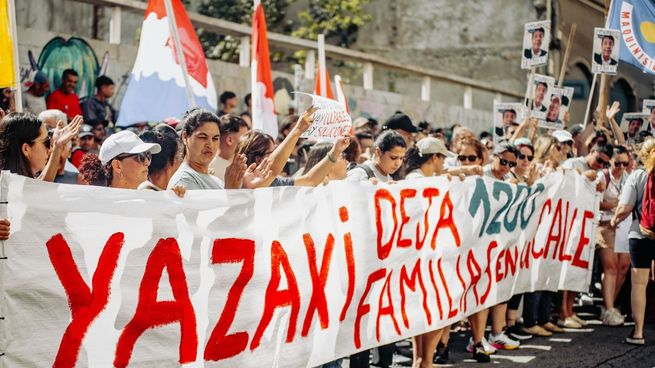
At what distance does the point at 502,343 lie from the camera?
8.20 metres

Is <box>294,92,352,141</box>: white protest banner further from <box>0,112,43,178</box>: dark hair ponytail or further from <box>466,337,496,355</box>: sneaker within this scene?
<box>466,337,496,355</box>: sneaker

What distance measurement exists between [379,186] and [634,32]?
6.79 metres

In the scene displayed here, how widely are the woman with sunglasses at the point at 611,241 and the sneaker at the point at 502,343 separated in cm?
184

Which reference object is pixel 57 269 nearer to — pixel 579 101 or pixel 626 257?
pixel 626 257

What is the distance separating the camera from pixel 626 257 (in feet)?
32.1

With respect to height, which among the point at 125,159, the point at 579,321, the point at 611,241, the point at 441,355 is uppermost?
the point at 125,159

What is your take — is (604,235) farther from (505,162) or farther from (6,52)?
(6,52)

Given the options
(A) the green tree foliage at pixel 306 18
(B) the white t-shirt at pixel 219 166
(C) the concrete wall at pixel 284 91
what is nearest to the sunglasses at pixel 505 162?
(B) the white t-shirt at pixel 219 166

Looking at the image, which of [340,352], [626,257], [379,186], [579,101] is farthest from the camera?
[579,101]

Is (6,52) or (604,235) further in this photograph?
(604,235)

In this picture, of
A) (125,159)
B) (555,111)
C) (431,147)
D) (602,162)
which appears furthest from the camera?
(555,111)

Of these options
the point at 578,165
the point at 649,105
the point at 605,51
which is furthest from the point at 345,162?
the point at 649,105

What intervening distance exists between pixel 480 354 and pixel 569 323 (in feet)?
7.23

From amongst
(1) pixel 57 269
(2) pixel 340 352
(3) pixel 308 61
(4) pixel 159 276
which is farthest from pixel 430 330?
(3) pixel 308 61
